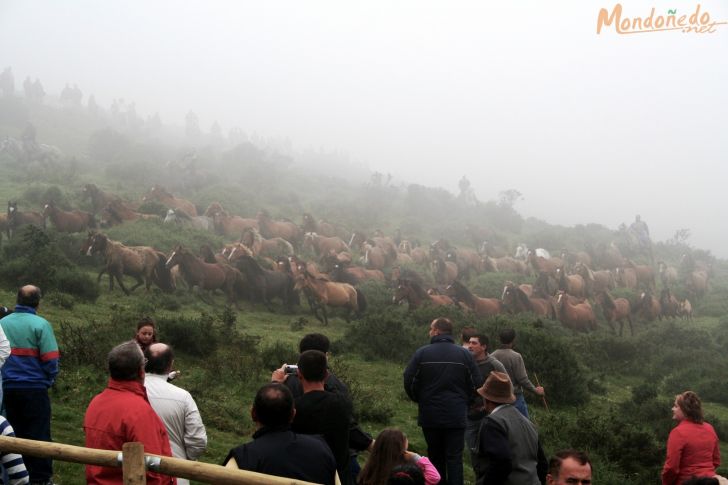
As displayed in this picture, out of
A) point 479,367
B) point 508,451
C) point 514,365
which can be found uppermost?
point 508,451

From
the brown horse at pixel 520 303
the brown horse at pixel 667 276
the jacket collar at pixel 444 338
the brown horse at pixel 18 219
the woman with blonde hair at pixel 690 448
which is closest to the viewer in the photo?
the woman with blonde hair at pixel 690 448

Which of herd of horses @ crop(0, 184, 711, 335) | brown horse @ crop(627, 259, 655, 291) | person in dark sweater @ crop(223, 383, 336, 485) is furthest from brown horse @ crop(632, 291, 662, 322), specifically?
person in dark sweater @ crop(223, 383, 336, 485)

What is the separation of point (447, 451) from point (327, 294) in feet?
47.0

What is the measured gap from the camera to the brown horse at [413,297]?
813 inches

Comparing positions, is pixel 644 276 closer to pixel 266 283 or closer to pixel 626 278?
pixel 626 278

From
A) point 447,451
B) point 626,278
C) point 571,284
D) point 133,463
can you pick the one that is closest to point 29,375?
point 133,463

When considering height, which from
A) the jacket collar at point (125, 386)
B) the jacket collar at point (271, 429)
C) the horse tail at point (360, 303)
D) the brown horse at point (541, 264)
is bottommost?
the horse tail at point (360, 303)

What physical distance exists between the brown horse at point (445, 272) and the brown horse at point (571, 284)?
17.1 feet

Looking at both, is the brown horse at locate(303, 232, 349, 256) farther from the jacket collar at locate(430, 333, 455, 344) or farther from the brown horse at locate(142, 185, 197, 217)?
the jacket collar at locate(430, 333, 455, 344)

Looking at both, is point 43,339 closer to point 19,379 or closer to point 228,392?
point 19,379

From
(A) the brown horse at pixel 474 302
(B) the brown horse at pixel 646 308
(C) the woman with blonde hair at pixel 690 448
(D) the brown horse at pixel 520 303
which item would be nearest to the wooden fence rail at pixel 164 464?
(C) the woman with blonde hair at pixel 690 448

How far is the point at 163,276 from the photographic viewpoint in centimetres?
1964

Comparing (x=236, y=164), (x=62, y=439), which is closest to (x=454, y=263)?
(x=62, y=439)

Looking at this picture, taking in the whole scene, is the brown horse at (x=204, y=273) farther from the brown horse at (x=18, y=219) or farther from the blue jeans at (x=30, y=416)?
the blue jeans at (x=30, y=416)
